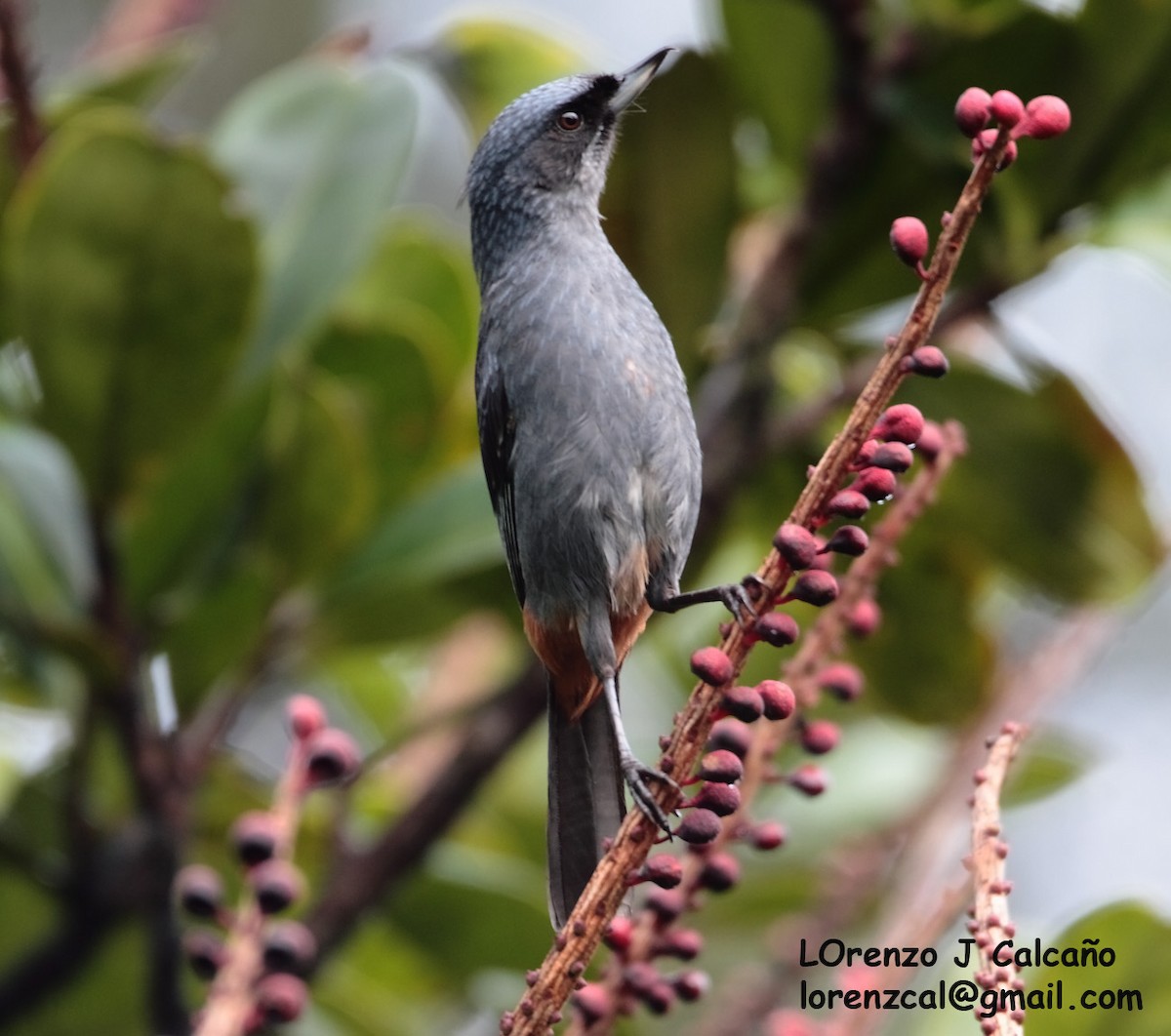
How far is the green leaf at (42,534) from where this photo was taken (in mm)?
2590

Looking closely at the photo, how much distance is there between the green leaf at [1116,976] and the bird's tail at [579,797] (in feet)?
1.96

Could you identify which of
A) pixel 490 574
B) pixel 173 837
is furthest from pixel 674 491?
pixel 173 837

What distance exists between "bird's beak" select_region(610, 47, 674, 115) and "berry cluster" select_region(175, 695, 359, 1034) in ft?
4.42

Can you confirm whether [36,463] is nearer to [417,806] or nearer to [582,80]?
[417,806]

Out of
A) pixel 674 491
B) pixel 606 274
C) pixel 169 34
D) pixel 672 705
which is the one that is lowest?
pixel 672 705

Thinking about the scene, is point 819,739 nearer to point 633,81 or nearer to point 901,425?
point 901,425

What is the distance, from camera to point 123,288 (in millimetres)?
2545

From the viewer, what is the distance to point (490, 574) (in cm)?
296

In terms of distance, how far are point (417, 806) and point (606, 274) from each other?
0.92 meters

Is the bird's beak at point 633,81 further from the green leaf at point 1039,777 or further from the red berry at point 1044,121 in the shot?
the green leaf at point 1039,777

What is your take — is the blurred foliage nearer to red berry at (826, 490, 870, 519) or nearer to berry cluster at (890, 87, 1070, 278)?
berry cluster at (890, 87, 1070, 278)

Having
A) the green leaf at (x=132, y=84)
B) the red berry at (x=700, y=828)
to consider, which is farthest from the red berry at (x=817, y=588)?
the green leaf at (x=132, y=84)

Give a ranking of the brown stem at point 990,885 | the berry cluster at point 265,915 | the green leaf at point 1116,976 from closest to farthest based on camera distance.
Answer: the brown stem at point 990,885, the berry cluster at point 265,915, the green leaf at point 1116,976

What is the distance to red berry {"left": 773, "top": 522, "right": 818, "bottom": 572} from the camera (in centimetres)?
138
